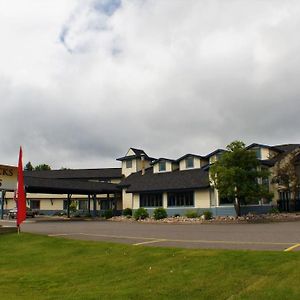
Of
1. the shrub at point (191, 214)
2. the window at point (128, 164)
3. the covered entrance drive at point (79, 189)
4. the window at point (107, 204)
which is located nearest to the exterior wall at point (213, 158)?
the shrub at point (191, 214)

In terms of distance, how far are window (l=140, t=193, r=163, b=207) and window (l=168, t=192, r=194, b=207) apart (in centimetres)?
140

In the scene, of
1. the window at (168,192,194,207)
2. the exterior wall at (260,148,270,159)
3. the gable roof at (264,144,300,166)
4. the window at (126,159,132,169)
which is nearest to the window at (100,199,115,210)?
the window at (126,159,132,169)

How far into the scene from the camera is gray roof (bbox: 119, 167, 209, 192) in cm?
4193

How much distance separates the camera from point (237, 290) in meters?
8.27

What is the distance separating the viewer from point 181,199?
43312 mm

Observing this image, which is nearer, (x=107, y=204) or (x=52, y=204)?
(x=107, y=204)

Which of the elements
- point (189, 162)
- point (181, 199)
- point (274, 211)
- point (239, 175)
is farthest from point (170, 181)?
point (239, 175)

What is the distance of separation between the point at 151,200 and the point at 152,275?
3591 cm

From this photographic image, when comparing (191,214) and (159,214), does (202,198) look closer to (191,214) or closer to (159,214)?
(191,214)

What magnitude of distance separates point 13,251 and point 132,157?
43.8 meters

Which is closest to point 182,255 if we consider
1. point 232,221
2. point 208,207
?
point 232,221

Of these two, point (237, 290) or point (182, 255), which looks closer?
point (237, 290)

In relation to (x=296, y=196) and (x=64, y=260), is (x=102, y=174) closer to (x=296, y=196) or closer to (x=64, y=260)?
(x=296, y=196)

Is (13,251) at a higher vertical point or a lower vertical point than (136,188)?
lower
